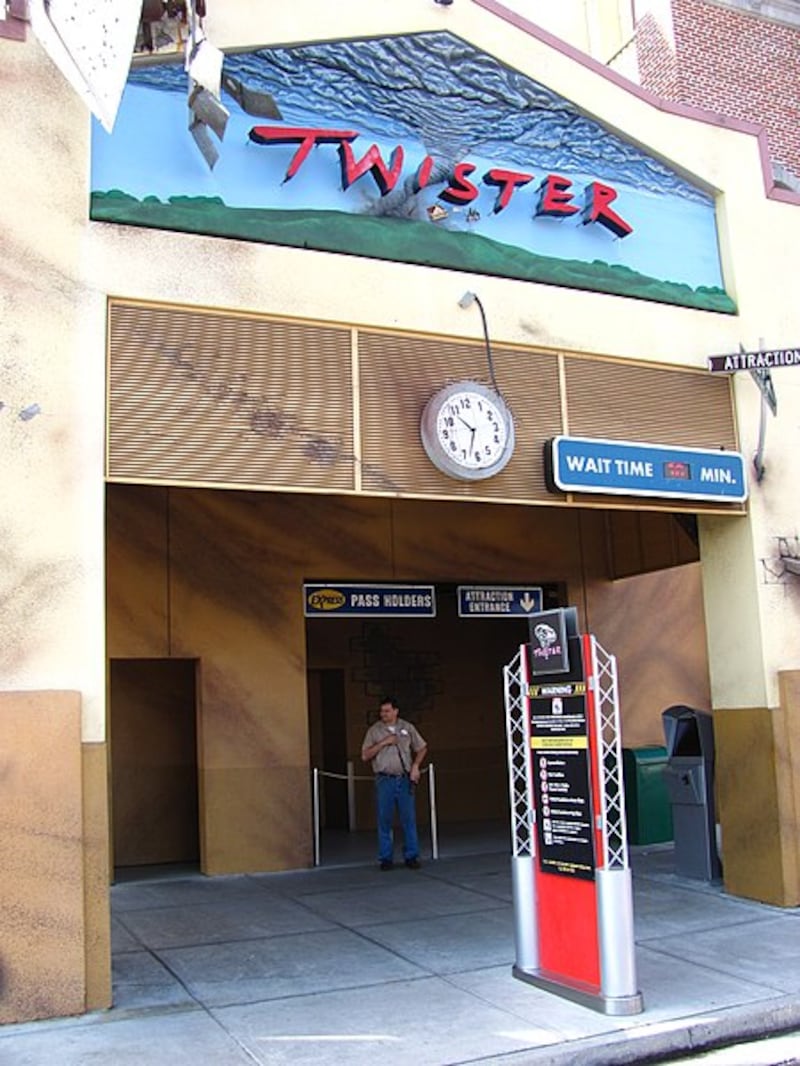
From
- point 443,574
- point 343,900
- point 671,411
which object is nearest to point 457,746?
point 443,574

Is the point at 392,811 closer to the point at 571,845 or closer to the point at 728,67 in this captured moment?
the point at 571,845

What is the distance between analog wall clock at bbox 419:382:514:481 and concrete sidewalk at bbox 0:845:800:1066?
3.69 m

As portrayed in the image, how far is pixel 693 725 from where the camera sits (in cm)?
1115

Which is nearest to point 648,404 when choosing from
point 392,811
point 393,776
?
point 393,776

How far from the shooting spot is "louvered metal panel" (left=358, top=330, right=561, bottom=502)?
28.5ft

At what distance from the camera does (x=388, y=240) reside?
9039mm

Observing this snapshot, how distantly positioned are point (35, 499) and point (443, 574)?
6.81 m

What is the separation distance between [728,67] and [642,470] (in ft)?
38.5

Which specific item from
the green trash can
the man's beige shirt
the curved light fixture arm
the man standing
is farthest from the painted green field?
the green trash can

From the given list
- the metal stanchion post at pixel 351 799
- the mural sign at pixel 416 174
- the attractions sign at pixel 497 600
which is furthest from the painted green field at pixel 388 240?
the metal stanchion post at pixel 351 799

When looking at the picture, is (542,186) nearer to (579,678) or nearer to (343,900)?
(579,678)

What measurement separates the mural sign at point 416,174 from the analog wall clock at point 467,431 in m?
1.20

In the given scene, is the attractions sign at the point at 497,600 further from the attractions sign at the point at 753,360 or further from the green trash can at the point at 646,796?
the attractions sign at the point at 753,360

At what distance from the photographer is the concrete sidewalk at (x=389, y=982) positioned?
6.27 meters
